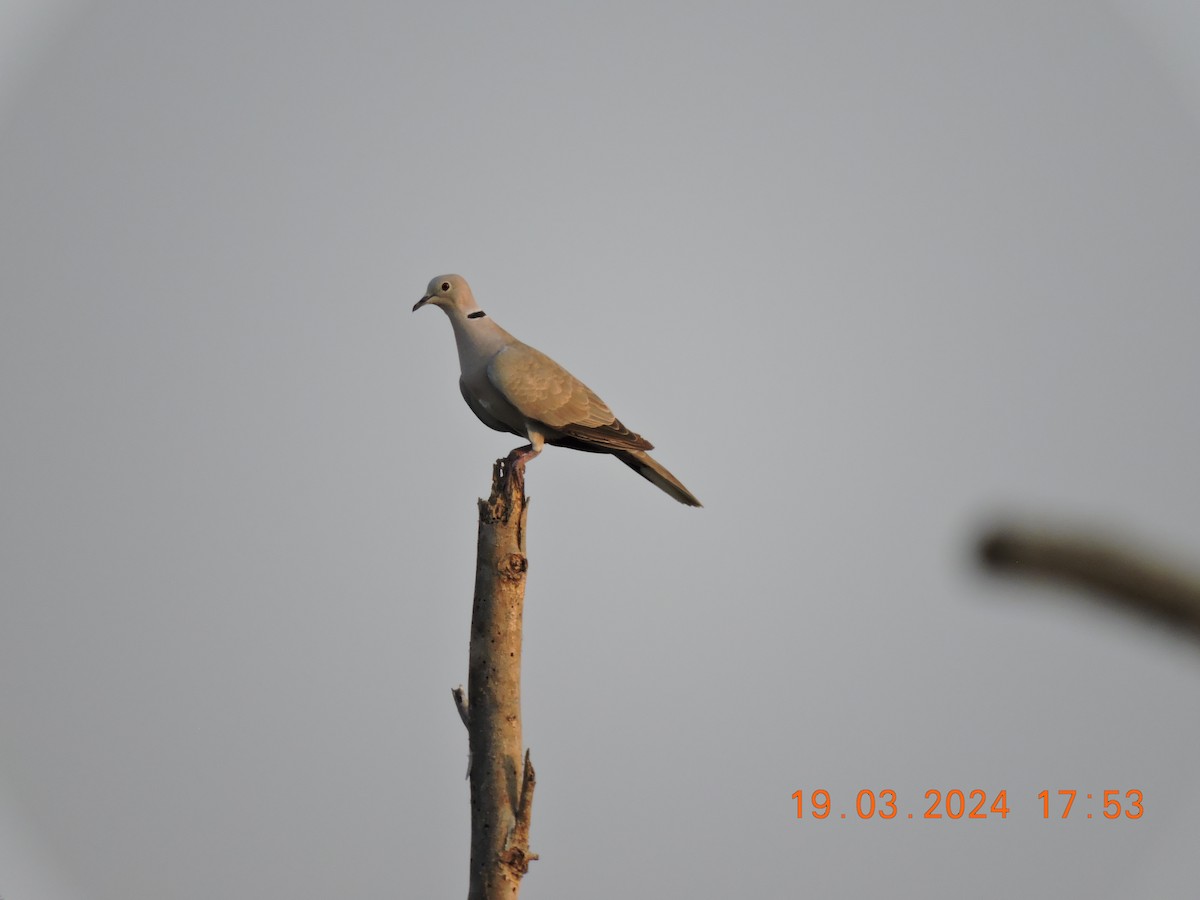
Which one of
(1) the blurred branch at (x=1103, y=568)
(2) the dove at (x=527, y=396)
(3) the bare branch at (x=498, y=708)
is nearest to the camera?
(1) the blurred branch at (x=1103, y=568)

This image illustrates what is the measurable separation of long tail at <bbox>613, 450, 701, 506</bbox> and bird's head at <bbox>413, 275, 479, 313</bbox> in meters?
1.42

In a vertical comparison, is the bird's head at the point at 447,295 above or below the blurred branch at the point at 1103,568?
above

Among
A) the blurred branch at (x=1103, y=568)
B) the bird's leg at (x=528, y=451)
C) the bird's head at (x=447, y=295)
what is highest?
the bird's head at (x=447, y=295)

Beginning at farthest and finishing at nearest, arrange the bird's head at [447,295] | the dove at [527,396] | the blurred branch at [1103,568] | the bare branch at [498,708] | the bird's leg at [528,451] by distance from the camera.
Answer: the bird's head at [447,295] → the dove at [527,396] → the bird's leg at [528,451] → the bare branch at [498,708] → the blurred branch at [1103,568]

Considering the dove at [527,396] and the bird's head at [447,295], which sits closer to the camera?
the dove at [527,396]

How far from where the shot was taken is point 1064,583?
554mm

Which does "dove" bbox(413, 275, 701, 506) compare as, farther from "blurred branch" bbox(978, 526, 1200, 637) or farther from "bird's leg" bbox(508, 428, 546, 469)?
"blurred branch" bbox(978, 526, 1200, 637)

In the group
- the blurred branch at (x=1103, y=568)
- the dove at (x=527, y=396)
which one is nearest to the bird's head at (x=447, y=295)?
the dove at (x=527, y=396)

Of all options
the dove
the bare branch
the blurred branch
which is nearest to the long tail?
the dove

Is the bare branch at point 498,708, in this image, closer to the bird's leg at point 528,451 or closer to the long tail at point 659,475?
the bird's leg at point 528,451

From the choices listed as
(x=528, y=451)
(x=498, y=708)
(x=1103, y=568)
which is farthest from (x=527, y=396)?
(x=1103, y=568)

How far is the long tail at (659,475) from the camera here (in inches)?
304

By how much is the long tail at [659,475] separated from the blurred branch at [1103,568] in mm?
7112

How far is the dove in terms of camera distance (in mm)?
7309
